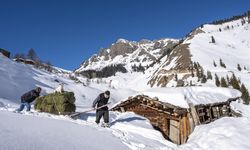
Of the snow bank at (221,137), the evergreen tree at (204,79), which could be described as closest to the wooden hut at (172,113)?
the snow bank at (221,137)

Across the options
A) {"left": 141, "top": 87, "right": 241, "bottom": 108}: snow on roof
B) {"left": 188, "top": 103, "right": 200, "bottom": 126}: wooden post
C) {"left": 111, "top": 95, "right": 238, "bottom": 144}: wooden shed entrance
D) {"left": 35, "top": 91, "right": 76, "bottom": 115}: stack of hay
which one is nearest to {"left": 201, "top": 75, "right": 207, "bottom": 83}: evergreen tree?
{"left": 141, "top": 87, "right": 241, "bottom": 108}: snow on roof

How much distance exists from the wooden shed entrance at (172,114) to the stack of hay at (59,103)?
18.0ft

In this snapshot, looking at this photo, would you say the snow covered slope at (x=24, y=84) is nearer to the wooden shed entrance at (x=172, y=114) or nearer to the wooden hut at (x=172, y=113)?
the wooden shed entrance at (x=172, y=114)

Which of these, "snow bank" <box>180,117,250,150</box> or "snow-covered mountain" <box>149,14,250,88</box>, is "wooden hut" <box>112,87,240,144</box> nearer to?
"snow bank" <box>180,117,250,150</box>

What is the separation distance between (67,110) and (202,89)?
12806 millimetres

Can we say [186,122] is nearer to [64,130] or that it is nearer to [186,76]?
[64,130]

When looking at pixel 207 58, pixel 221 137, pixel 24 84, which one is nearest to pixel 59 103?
pixel 221 137

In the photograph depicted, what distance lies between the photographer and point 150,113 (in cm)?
2186

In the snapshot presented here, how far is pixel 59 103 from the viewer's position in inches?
714

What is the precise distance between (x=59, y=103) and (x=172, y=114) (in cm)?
711

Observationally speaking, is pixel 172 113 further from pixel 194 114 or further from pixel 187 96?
pixel 187 96

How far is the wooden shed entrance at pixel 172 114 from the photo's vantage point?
1934 centimetres

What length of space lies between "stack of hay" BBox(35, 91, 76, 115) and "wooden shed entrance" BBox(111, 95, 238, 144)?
547cm

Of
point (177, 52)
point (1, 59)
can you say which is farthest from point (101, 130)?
point (177, 52)
